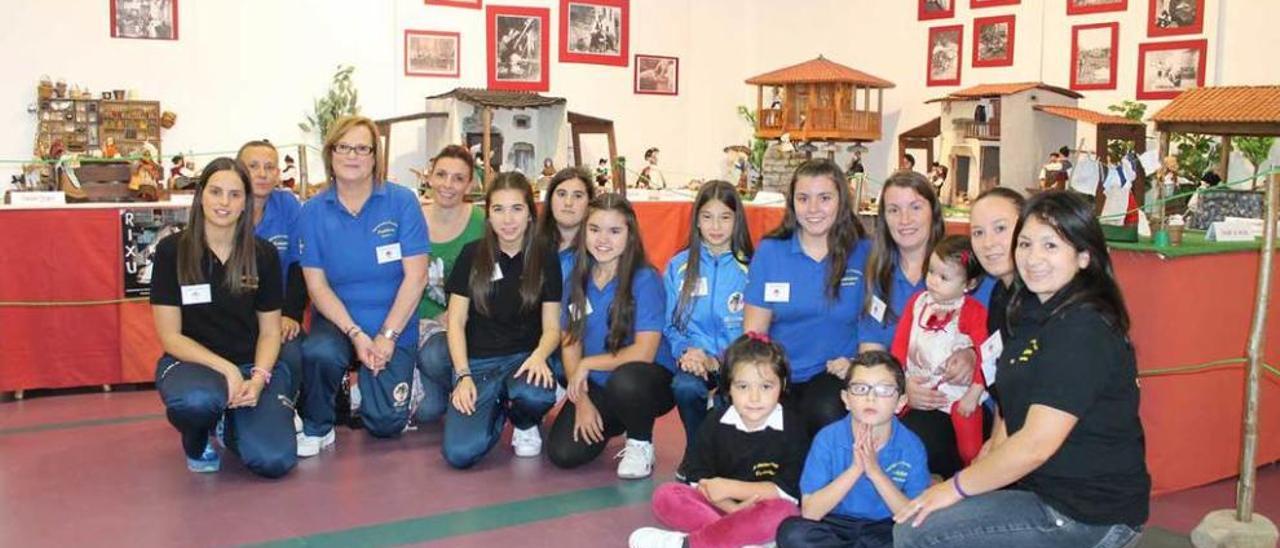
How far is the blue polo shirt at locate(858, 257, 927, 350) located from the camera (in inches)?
159

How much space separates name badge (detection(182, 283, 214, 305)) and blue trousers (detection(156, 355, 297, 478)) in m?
0.24

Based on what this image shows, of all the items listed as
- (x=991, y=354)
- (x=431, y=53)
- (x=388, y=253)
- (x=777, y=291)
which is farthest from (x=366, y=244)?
(x=431, y=53)

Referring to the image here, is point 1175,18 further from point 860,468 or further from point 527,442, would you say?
point 860,468

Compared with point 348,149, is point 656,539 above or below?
below

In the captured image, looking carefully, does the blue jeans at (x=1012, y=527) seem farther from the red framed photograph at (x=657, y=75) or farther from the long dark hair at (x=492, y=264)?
the red framed photograph at (x=657, y=75)

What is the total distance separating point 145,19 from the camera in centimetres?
838

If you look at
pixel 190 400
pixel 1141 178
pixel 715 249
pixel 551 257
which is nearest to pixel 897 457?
pixel 715 249

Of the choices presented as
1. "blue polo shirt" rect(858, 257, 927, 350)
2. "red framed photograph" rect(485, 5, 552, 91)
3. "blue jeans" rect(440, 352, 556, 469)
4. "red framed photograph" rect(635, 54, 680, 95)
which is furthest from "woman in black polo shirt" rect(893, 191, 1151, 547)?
"red framed photograph" rect(635, 54, 680, 95)

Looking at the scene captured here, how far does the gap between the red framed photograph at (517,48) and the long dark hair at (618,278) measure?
544cm

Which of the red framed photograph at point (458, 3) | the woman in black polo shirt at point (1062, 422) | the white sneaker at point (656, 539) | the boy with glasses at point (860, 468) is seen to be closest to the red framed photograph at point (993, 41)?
the red framed photograph at point (458, 3)

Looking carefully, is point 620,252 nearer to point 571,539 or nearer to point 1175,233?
point 571,539

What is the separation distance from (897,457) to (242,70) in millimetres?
6989

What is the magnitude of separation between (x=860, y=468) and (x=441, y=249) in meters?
2.71

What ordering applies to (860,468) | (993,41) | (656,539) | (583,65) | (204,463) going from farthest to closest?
1. (583,65)
2. (993,41)
3. (204,463)
4. (656,539)
5. (860,468)
